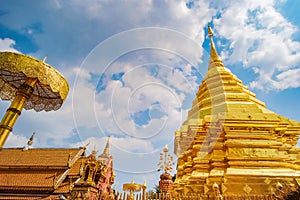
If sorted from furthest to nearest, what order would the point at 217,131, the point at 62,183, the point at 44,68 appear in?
1. the point at 62,183
2. the point at 217,131
3. the point at 44,68

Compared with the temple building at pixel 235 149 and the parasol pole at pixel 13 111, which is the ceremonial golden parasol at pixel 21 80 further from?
the temple building at pixel 235 149

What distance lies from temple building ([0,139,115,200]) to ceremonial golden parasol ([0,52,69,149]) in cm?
668

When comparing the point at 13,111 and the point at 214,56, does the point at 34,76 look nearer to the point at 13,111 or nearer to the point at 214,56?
the point at 13,111

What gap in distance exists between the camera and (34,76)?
4449 mm

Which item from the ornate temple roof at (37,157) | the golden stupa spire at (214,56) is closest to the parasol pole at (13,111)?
the ornate temple roof at (37,157)

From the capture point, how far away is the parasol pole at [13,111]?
375 cm

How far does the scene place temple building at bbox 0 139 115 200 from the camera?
1171 cm

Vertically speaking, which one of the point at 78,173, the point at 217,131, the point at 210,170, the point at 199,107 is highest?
the point at 199,107

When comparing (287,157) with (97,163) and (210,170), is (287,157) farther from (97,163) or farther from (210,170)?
(97,163)

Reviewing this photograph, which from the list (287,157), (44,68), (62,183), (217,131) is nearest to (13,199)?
(62,183)

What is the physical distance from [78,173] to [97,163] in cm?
136

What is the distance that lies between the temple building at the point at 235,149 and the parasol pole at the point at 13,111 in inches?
247

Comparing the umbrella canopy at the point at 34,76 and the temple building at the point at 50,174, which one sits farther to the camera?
the temple building at the point at 50,174

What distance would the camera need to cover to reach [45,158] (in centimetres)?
1487
